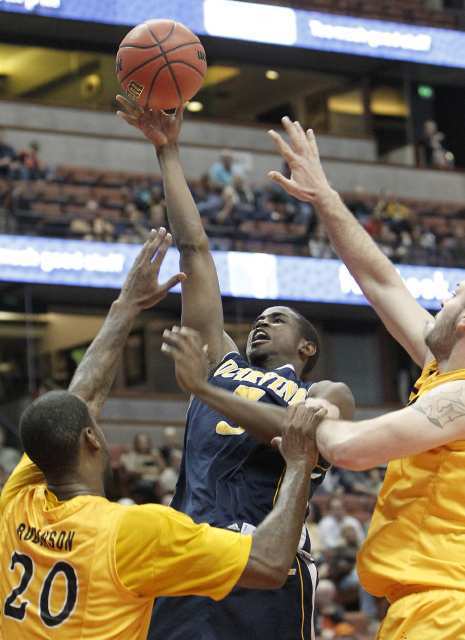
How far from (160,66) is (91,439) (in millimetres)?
2573

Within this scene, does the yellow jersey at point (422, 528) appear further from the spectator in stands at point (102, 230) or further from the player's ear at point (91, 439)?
the spectator in stands at point (102, 230)

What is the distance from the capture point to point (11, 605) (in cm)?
466

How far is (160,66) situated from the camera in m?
6.68

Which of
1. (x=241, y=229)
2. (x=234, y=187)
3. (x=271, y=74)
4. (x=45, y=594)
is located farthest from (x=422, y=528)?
(x=271, y=74)

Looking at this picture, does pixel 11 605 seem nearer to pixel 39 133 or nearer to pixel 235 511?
pixel 235 511

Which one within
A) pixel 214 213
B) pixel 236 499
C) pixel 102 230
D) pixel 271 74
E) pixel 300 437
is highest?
pixel 271 74

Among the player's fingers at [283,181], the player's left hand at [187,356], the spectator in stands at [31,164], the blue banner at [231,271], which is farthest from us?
the spectator in stands at [31,164]

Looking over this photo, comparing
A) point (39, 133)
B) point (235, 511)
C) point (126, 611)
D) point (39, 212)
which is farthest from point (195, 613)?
point (39, 133)

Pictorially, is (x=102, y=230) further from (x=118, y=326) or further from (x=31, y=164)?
(x=118, y=326)

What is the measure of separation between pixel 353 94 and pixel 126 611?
26.7m

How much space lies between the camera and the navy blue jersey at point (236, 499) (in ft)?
19.2

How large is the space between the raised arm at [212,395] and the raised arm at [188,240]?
98 centimetres

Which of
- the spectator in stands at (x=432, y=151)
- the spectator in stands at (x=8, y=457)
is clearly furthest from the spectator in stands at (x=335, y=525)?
A: the spectator in stands at (x=432, y=151)

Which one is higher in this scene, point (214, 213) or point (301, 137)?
point (214, 213)
